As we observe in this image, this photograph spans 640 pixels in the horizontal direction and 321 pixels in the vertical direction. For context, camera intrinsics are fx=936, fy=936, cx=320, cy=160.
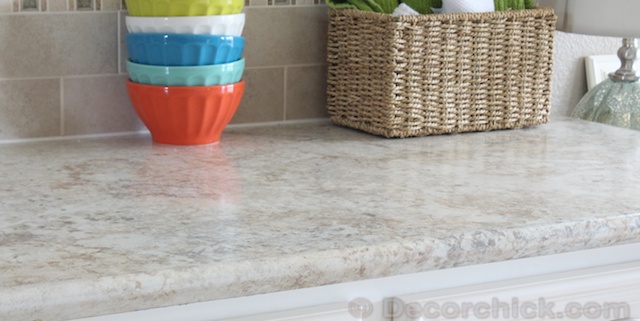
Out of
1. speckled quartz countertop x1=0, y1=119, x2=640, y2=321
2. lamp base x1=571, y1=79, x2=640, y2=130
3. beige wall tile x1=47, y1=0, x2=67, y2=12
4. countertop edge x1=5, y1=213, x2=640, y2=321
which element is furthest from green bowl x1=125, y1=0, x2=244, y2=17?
lamp base x1=571, y1=79, x2=640, y2=130

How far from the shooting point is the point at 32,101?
1.52m

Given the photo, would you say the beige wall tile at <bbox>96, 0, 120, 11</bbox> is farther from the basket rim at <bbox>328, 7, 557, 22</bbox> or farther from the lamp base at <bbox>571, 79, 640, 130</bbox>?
the lamp base at <bbox>571, 79, 640, 130</bbox>

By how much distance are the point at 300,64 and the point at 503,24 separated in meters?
0.37

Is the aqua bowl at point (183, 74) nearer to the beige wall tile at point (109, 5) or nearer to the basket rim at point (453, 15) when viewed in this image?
the beige wall tile at point (109, 5)

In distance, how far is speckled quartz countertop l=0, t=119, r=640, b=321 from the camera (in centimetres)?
93

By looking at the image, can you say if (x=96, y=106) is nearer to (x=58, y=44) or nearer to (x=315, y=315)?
(x=58, y=44)

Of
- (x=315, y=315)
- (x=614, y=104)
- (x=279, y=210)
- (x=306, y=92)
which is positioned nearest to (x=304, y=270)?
(x=315, y=315)

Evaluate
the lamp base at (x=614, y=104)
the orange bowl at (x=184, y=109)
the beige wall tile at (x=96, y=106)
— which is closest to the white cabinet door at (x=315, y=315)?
the orange bowl at (x=184, y=109)

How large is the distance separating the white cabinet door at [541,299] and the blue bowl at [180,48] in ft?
1.90

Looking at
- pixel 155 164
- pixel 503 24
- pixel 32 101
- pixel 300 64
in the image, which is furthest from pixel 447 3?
pixel 32 101

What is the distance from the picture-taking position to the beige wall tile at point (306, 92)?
1.72 meters

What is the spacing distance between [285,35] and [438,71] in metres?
0.29

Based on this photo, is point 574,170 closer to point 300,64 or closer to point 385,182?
point 385,182

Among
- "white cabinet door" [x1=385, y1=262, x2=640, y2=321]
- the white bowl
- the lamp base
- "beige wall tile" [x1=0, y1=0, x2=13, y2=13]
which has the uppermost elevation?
"beige wall tile" [x1=0, y1=0, x2=13, y2=13]
